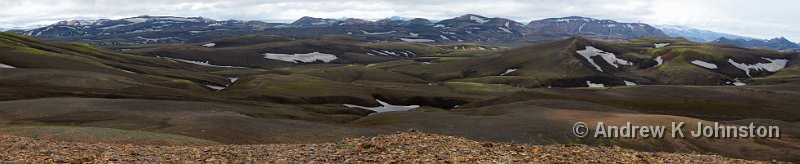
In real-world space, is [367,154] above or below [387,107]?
above

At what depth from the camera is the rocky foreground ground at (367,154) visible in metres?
26.7

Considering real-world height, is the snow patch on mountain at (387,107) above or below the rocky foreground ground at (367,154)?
below

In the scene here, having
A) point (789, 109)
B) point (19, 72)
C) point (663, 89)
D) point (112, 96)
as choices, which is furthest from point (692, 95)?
point (19, 72)

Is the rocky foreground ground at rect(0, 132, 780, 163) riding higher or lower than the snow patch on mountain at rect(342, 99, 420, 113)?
higher

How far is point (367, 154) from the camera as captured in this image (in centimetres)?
2788

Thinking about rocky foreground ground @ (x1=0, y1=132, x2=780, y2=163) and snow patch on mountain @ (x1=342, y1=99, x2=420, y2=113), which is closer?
rocky foreground ground @ (x1=0, y1=132, x2=780, y2=163)

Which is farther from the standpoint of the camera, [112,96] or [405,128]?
[112,96]

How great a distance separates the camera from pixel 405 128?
68.5 metres

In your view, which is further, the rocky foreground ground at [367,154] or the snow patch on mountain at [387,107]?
the snow patch on mountain at [387,107]

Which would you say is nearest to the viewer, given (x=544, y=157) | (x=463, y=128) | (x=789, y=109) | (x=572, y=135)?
(x=544, y=157)

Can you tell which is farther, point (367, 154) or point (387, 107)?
point (387, 107)

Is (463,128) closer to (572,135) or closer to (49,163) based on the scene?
(572,135)

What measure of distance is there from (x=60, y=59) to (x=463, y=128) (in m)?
135

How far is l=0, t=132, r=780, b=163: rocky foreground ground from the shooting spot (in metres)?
26.7
